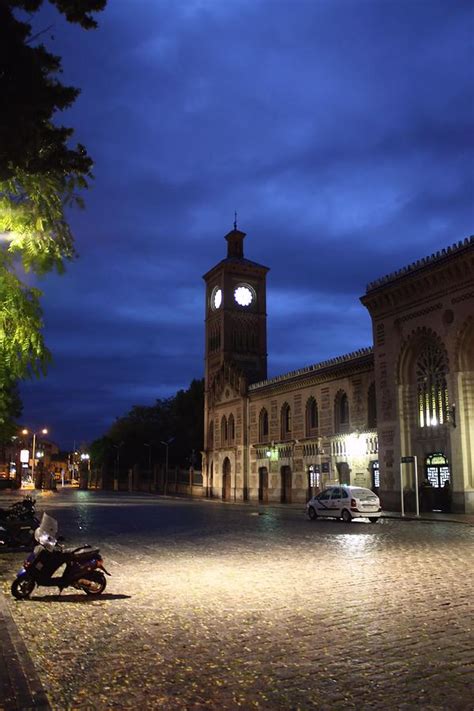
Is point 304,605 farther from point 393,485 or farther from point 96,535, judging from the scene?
point 393,485

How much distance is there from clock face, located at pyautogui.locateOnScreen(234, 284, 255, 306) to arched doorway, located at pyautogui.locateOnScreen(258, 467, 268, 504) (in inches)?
766

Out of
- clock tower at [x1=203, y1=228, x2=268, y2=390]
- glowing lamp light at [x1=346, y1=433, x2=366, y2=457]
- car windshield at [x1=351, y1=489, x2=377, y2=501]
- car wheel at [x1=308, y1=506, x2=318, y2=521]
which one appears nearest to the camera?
car windshield at [x1=351, y1=489, x2=377, y2=501]

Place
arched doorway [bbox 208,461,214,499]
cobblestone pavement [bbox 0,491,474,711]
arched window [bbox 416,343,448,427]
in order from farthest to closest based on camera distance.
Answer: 1. arched doorway [bbox 208,461,214,499]
2. arched window [bbox 416,343,448,427]
3. cobblestone pavement [bbox 0,491,474,711]

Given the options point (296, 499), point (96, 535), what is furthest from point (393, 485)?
point (96, 535)

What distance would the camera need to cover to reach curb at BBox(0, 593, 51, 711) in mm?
5141

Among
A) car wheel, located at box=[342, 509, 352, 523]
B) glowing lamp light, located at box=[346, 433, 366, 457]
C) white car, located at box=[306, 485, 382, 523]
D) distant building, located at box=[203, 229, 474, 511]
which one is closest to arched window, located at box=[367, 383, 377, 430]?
distant building, located at box=[203, 229, 474, 511]

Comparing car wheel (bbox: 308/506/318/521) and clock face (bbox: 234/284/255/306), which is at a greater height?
clock face (bbox: 234/284/255/306)

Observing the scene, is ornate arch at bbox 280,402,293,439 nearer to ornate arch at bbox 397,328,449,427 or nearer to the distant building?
the distant building

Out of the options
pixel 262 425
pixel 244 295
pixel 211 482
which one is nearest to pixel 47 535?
pixel 262 425

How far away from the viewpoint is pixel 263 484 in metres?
52.8

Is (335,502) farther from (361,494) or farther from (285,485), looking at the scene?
(285,485)

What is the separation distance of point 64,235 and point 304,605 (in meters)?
6.51

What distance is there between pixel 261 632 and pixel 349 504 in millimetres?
20075

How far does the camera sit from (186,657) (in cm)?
671
